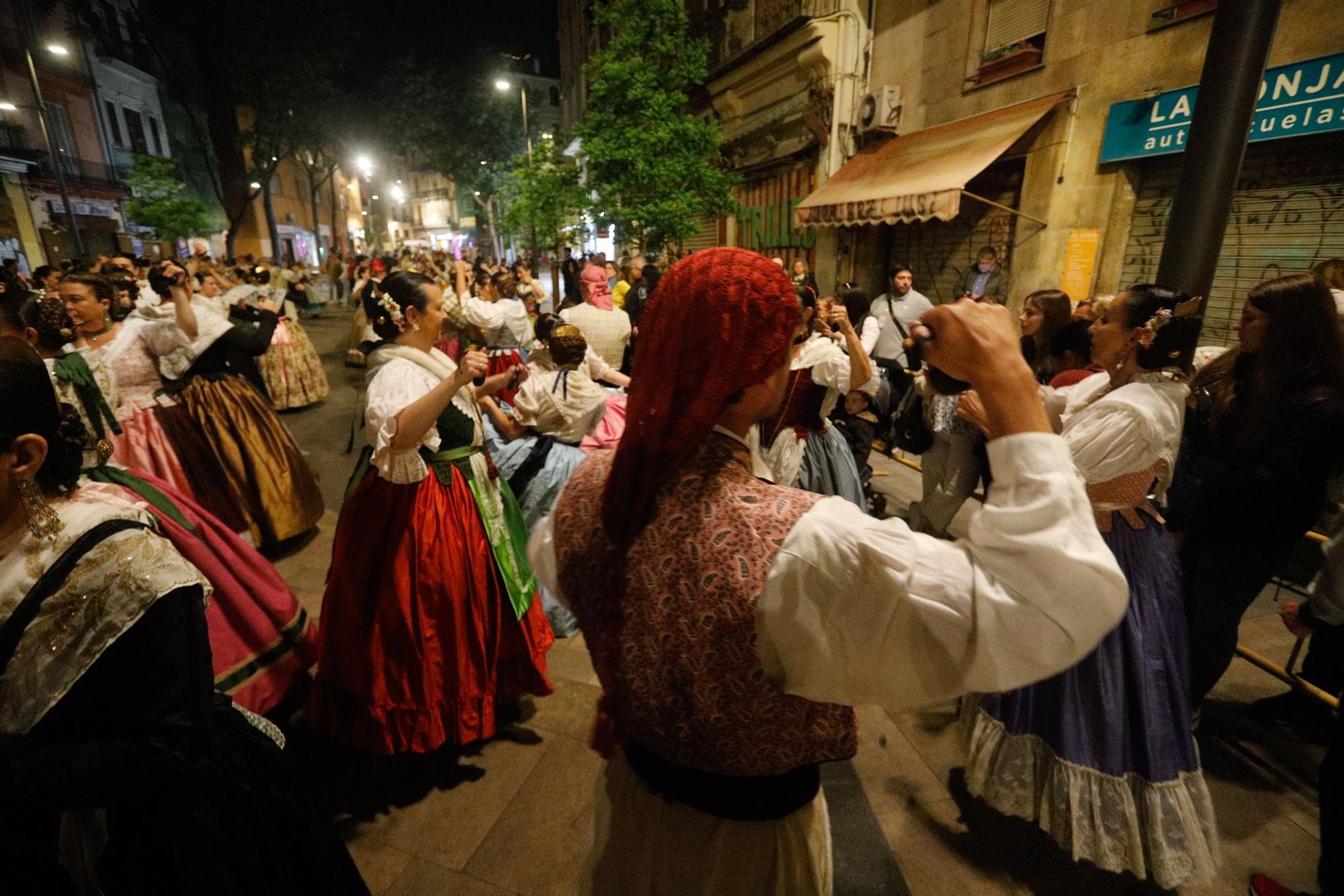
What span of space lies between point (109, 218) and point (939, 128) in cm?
3226

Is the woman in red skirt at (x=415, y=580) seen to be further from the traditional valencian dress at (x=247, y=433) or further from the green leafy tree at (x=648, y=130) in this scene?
the green leafy tree at (x=648, y=130)

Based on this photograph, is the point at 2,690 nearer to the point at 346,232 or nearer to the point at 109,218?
the point at 109,218

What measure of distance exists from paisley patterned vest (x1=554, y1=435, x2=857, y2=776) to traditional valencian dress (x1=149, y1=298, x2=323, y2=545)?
448 centimetres

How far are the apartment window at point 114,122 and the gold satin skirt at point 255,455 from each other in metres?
30.1

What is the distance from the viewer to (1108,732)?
211 centimetres

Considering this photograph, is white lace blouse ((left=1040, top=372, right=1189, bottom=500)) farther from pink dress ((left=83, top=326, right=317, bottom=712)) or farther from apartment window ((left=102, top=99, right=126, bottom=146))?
apartment window ((left=102, top=99, right=126, bottom=146))

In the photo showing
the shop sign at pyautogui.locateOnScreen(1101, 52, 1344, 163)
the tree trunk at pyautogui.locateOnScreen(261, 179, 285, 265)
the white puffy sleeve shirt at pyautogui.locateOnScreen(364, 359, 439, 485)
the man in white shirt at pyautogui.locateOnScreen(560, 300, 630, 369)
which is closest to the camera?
the white puffy sleeve shirt at pyautogui.locateOnScreen(364, 359, 439, 485)

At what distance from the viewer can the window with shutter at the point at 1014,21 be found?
714 centimetres

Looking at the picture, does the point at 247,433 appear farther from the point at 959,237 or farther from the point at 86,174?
the point at 86,174

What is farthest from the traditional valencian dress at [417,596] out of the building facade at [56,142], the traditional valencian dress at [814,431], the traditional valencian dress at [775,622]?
the building facade at [56,142]

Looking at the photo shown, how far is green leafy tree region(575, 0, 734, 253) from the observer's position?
10570 millimetres

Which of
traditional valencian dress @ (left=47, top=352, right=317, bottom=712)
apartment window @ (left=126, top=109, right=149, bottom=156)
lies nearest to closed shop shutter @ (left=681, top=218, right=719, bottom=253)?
traditional valencian dress @ (left=47, top=352, right=317, bottom=712)

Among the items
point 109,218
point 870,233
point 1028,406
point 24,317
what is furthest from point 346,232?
point 1028,406

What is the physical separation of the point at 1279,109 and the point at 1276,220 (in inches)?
34.6
